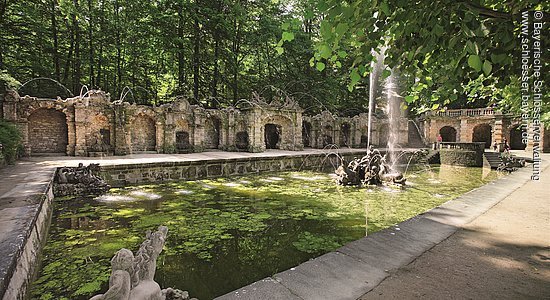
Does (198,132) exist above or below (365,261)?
above

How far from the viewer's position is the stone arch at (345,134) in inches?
1162

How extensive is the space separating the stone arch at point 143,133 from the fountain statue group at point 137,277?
56.0ft

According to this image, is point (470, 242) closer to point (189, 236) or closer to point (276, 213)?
point (276, 213)

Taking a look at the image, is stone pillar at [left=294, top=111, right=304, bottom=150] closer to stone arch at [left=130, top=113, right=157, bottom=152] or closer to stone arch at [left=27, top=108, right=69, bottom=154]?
stone arch at [left=130, top=113, right=157, bottom=152]

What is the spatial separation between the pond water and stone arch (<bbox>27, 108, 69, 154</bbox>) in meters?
9.26

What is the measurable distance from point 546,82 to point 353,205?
6.06 metres

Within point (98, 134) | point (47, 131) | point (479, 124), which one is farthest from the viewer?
point (479, 124)

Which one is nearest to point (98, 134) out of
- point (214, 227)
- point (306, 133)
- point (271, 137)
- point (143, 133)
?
point (143, 133)

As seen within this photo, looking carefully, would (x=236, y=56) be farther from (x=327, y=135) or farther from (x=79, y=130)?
(x=79, y=130)

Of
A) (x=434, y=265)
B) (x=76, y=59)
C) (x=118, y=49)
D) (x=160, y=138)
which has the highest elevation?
(x=118, y=49)

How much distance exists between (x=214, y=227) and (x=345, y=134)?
2618 centimetres

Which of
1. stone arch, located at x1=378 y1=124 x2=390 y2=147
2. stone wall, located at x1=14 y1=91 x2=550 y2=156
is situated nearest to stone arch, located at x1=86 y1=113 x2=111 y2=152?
stone wall, located at x1=14 y1=91 x2=550 y2=156

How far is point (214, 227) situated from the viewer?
20.9 ft

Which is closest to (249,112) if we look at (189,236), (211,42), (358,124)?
(211,42)
